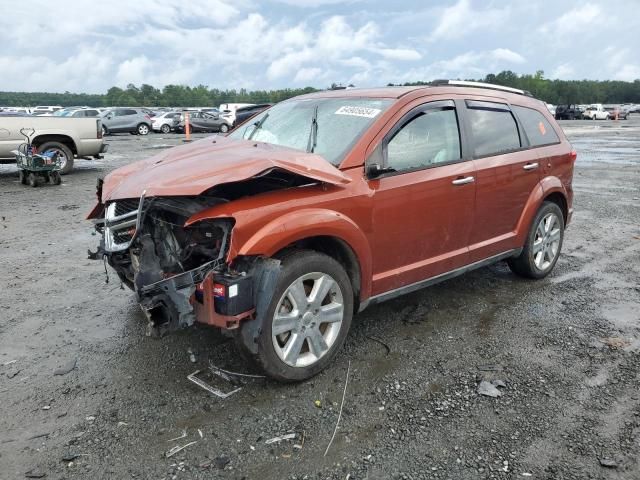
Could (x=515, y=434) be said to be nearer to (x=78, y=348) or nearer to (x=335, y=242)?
(x=335, y=242)

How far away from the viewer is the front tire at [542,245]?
509 centimetres

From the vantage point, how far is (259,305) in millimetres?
3035

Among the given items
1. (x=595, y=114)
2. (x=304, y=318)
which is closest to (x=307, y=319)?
(x=304, y=318)

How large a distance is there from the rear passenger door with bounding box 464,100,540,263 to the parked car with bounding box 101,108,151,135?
2865 centimetres

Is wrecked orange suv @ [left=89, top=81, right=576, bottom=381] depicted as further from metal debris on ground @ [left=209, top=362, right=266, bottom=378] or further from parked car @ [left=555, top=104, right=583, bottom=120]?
parked car @ [left=555, top=104, right=583, bottom=120]

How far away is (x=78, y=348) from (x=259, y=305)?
170 cm

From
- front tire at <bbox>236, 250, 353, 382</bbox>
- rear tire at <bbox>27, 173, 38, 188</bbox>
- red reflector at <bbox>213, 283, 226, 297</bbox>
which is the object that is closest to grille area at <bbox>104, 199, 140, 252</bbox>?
red reflector at <bbox>213, 283, 226, 297</bbox>

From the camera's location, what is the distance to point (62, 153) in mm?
12711

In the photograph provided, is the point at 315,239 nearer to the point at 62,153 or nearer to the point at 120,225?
the point at 120,225

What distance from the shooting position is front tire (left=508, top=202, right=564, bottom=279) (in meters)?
5.09

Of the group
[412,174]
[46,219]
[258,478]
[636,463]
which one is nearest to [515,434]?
[636,463]

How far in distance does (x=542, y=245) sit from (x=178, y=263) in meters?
3.71

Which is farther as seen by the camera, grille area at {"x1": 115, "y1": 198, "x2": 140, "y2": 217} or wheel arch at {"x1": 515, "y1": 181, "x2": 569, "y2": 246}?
wheel arch at {"x1": 515, "y1": 181, "x2": 569, "y2": 246}

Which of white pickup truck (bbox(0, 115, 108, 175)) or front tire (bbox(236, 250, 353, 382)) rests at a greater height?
white pickup truck (bbox(0, 115, 108, 175))
